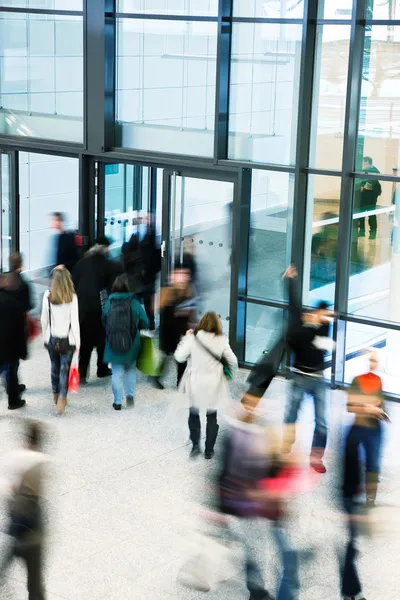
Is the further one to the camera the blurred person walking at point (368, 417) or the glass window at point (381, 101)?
the glass window at point (381, 101)

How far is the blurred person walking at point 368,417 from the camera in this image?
7.33 m

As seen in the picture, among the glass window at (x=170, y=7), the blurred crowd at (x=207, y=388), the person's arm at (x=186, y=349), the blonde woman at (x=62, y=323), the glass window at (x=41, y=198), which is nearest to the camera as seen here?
the blurred crowd at (x=207, y=388)

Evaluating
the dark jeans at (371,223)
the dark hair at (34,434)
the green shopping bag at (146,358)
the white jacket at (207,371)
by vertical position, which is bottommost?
the green shopping bag at (146,358)

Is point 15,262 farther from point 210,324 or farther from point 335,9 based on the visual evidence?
point 335,9

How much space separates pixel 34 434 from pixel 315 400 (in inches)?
135

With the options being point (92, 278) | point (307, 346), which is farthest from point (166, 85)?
point (307, 346)

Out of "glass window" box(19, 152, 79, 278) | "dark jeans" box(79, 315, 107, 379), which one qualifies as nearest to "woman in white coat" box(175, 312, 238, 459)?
"dark jeans" box(79, 315, 107, 379)

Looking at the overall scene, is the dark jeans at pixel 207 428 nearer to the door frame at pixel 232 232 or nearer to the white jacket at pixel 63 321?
the white jacket at pixel 63 321

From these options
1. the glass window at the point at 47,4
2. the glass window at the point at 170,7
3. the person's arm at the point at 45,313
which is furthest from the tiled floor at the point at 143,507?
the glass window at the point at 47,4

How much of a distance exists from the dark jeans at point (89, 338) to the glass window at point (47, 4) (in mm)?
4644

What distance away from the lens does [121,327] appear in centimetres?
1078

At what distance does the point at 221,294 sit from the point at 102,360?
6.16 ft

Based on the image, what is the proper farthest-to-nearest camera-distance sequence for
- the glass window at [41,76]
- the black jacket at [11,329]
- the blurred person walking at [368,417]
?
the glass window at [41,76] → the black jacket at [11,329] → the blurred person walking at [368,417]

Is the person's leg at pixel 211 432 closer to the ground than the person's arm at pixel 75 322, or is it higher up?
closer to the ground
